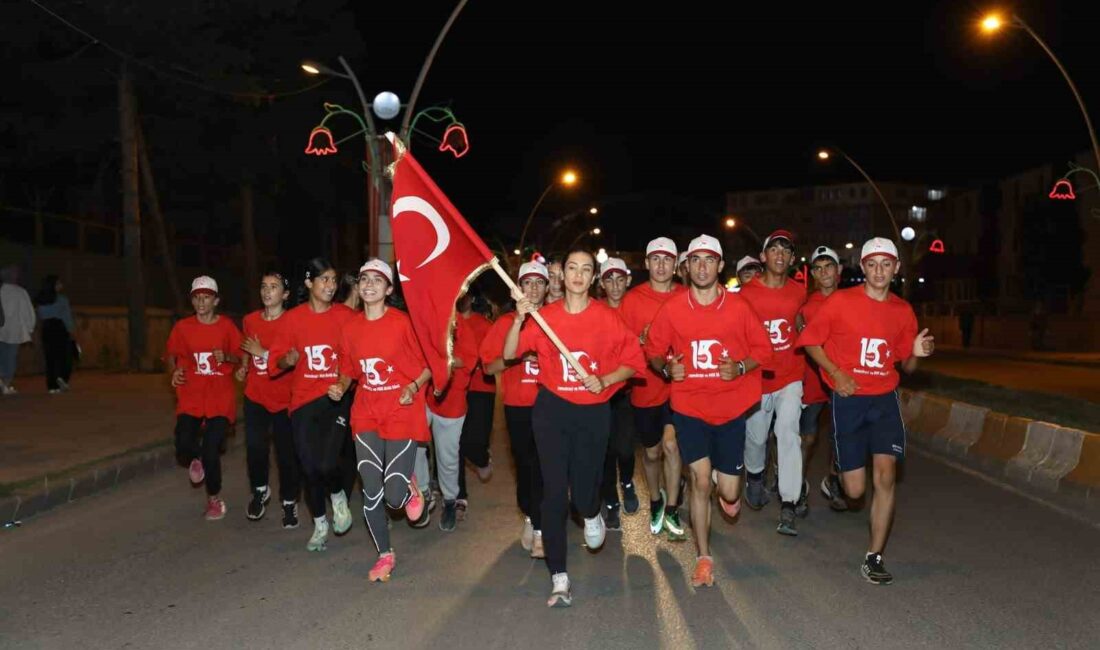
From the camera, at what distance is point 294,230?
5003 cm

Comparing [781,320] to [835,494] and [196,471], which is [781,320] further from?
[196,471]

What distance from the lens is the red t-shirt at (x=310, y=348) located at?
25.2 ft

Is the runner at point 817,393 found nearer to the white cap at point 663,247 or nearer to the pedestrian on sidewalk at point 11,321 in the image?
the white cap at point 663,247

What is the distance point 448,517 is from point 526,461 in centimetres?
109

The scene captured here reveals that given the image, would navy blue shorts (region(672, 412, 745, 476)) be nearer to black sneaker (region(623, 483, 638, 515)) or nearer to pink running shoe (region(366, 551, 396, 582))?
pink running shoe (region(366, 551, 396, 582))

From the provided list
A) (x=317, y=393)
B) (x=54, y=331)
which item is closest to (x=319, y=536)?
(x=317, y=393)

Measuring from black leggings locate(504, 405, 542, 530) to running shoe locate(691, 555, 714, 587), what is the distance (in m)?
1.20

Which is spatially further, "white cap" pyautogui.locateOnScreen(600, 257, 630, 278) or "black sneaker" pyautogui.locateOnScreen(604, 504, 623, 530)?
"white cap" pyautogui.locateOnScreen(600, 257, 630, 278)

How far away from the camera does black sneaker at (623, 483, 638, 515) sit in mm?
8977

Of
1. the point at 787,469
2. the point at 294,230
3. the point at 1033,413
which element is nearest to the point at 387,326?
the point at 787,469

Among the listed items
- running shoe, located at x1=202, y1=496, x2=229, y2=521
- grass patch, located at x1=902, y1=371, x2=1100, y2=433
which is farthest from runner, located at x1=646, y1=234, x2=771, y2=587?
grass patch, located at x1=902, y1=371, x2=1100, y2=433

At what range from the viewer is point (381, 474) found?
698 centimetres

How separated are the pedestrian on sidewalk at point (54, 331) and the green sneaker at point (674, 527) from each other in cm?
1347

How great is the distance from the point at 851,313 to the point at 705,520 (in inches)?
64.4
